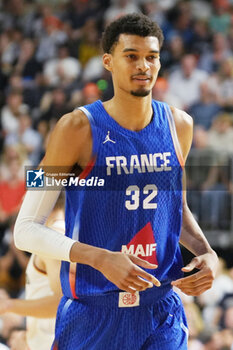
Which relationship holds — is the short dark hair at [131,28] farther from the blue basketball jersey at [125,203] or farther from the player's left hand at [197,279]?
the player's left hand at [197,279]

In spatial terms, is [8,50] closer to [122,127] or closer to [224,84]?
[224,84]

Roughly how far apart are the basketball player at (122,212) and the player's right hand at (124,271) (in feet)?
1.22

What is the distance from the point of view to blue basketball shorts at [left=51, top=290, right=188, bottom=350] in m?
3.34

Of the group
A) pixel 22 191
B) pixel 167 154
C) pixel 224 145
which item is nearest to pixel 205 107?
pixel 224 145

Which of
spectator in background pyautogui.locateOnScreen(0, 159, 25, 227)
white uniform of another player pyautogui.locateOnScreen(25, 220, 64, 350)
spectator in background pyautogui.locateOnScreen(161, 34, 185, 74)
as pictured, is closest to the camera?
white uniform of another player pyautogui.locateOnScreen(25, 220, 64, 350)

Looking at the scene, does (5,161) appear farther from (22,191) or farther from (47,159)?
(47,159)

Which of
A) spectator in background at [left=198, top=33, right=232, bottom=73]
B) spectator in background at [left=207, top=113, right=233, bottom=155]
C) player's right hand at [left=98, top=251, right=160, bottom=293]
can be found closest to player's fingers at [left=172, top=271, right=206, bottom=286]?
player's right hand at [left=98, top=251, right=160, bottom=293]

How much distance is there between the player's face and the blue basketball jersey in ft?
→ 0.70

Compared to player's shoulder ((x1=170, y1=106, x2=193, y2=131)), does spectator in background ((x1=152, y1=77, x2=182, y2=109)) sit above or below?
above

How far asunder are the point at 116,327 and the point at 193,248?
1.92ft

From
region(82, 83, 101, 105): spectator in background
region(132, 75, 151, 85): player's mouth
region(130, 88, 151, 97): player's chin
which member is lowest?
region(130, 88, 151, 97): player's chin

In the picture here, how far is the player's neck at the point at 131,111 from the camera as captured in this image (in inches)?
138

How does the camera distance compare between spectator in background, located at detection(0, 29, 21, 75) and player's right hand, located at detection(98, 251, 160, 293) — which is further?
spectator in background, located at detection(0, 29, 21, 75)

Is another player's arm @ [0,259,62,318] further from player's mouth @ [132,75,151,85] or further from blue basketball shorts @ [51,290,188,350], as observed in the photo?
player's mouth @ [132,75,151,85]
